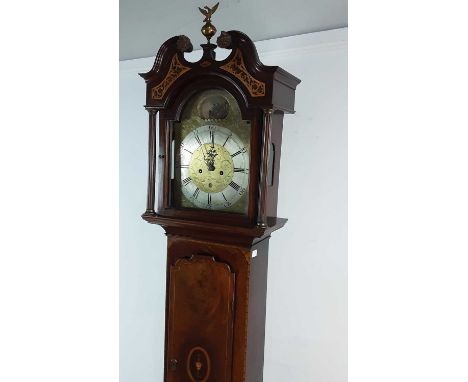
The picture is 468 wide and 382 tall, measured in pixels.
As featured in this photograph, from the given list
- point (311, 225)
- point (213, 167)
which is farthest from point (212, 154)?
point (311, 225)

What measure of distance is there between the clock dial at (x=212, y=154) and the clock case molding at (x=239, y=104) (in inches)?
1.2

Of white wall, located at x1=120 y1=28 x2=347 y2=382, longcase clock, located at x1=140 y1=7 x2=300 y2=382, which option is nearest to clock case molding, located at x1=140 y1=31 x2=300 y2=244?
longcase clock, located at x1=140 y1=7 x2=300 y2=382

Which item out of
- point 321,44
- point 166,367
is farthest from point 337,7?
point 166,367

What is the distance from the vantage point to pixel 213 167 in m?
1.36

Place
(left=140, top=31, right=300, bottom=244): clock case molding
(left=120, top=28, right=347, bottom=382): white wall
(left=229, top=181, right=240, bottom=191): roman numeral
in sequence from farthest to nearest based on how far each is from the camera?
(left=120, top=28, right=347, bottom=382): white wall, (left=229, top=181, right=240, bottom=191): roman numeral, (left=140, top=31, right=300, bottom=244): clock case molding

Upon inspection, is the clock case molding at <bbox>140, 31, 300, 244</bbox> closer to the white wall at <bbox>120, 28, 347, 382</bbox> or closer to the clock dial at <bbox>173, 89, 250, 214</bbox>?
the clock dial at <bbox>173, 89, 250, 214</bbox>

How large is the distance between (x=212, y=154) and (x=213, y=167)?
0.04 meters

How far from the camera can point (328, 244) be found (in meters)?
1.61

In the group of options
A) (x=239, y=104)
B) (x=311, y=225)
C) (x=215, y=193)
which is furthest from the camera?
(x=311, y=225)

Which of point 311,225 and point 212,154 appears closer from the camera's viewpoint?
point 212,154

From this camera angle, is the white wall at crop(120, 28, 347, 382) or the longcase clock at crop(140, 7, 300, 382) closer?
the longcase clock at crop(140, 7, 300, 382)

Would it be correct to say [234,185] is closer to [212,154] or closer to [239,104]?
[212,154]

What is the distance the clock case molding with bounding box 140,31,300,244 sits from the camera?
48.1 inches

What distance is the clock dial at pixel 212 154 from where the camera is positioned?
1.31 m
